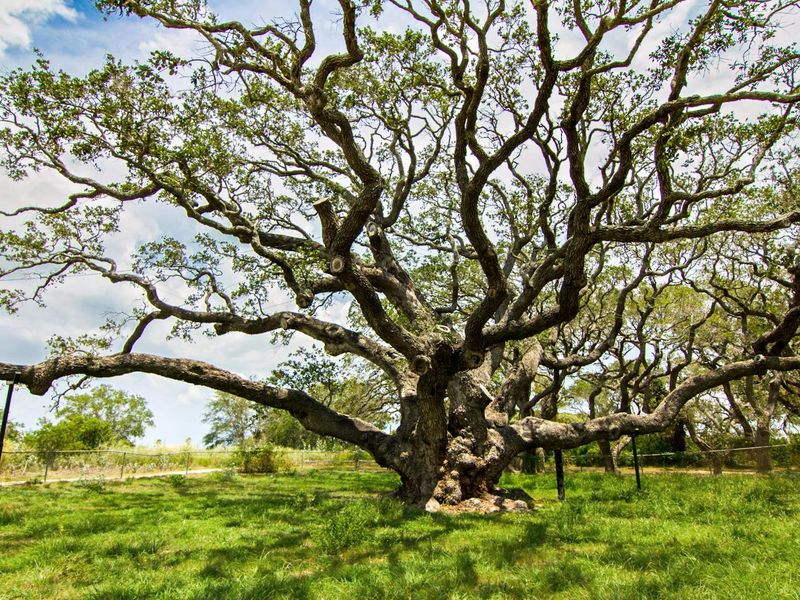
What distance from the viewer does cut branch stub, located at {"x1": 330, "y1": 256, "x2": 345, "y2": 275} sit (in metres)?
7.95

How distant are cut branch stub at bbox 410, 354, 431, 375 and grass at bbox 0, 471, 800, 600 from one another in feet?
8.16

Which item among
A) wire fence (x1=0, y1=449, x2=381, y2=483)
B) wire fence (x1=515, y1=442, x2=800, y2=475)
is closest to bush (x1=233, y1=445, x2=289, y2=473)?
wire fence (x1=0, y1=449, x2=381, y2=483)

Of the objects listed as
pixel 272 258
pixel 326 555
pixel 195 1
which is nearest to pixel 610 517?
pixel 326 555

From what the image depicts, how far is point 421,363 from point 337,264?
2738 millimetres

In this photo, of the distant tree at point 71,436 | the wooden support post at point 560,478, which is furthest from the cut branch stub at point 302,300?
the distant tree at point 71,436

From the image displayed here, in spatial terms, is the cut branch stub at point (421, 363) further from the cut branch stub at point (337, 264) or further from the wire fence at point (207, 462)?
the wire fence at point (207, 462)

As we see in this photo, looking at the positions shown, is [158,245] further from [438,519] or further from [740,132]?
[740,132]

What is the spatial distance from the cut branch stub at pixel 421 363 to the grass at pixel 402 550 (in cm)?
249

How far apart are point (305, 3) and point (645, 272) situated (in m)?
12.7

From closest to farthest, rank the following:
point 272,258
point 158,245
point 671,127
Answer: point 671,127 → point 272,258 → point 158,245

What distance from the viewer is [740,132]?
1083 centimetres

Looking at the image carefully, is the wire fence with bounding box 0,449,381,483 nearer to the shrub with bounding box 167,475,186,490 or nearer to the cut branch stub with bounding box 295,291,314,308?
the shrub with bounding box 167,475,186,490

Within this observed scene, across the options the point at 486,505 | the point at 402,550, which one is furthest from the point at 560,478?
the point at 402,550

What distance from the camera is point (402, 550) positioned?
5785 millimetres
